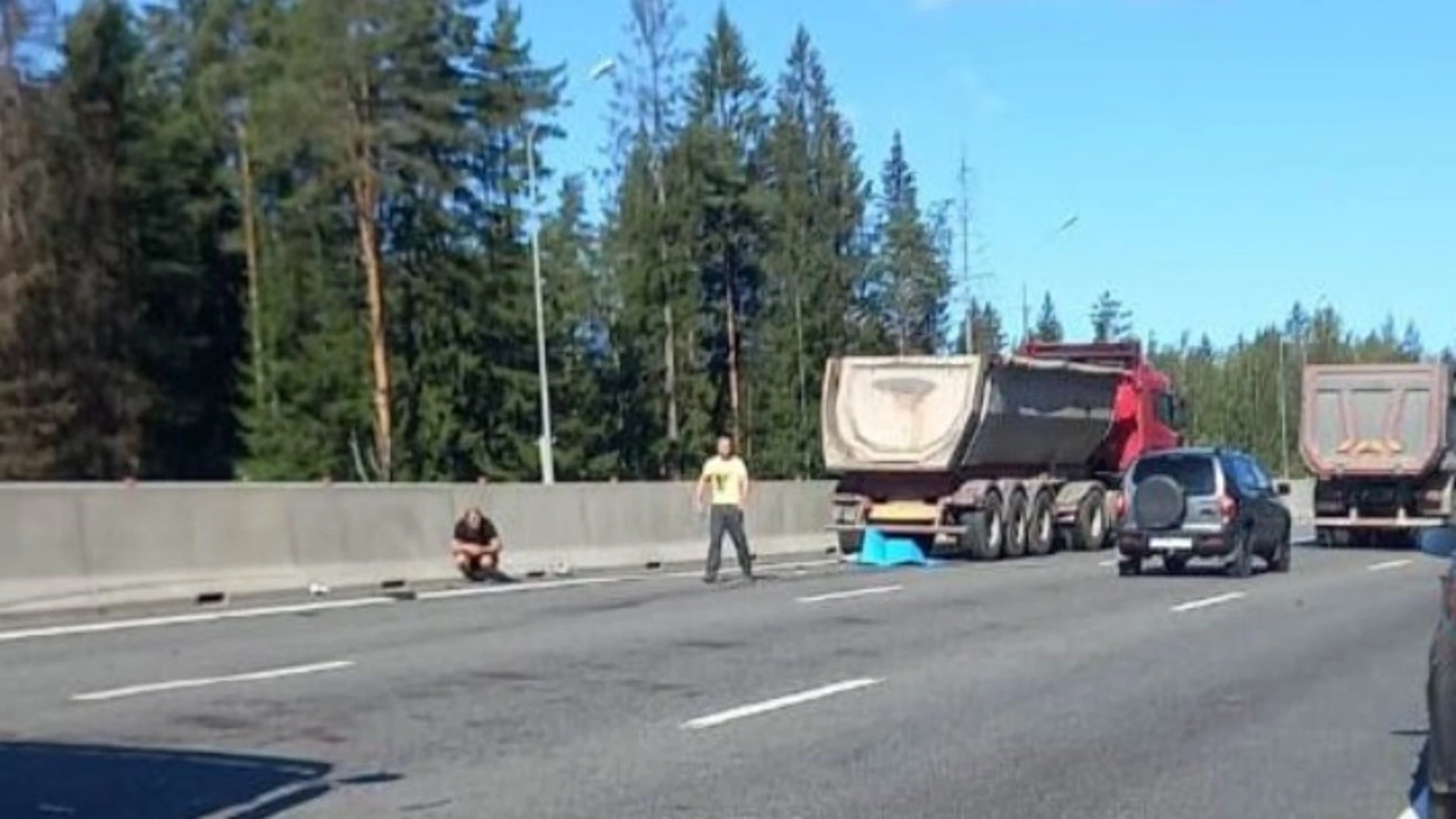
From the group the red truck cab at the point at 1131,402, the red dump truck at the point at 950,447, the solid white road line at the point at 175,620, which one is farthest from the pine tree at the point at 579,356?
the solid white road line at the point at 175,620

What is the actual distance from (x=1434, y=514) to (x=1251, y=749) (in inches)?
1198

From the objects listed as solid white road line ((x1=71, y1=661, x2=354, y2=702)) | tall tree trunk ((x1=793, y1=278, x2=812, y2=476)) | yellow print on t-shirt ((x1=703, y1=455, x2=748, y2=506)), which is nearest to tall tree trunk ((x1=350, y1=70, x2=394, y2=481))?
tall tree trunk ((x1=793, y1=278, x2=812, y2=476))

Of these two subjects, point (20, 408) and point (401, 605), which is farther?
point (20, 408)

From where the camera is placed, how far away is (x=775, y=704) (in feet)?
51.1

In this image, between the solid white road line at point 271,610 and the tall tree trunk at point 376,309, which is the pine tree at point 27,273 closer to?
the tall tree trunk at point 376,309

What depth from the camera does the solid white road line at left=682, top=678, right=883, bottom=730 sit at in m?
14.5

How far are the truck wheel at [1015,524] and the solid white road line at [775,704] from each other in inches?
856

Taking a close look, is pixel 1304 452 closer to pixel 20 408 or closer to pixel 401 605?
pixel 401 605

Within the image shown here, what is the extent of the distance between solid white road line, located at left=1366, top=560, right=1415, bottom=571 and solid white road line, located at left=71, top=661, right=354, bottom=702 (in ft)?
66.8

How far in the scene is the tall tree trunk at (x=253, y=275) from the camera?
7662cm

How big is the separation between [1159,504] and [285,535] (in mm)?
11293

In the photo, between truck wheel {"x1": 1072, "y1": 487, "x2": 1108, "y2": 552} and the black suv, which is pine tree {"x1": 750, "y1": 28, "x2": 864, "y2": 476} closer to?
truck wheel {"x1": 1072, "y1": 487, "x2": 1108, "y2": 552}

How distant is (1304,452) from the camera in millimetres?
43375

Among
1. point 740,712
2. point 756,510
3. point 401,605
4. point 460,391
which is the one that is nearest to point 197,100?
point 460,391
